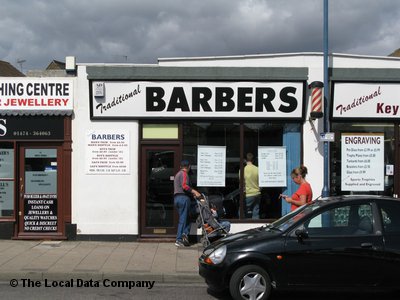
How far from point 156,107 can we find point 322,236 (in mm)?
5850

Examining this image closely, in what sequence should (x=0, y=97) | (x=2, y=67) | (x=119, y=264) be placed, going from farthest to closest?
1. (x=2, y=67)
2. (x=0, y=97)
3. (x=119, y=264)

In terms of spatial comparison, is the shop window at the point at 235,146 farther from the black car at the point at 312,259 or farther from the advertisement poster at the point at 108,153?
the black car at the point at 312,259

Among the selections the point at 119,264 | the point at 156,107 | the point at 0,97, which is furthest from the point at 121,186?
the point at 0,97

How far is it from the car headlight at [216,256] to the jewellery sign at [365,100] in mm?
5948

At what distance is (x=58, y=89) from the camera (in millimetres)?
11305

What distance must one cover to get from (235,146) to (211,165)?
0.72 metres

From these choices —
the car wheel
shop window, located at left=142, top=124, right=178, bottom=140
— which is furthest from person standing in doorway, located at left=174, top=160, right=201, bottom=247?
the car wheel

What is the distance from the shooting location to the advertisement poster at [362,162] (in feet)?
38.1

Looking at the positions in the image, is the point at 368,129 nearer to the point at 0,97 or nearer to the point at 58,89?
the point at 58,89

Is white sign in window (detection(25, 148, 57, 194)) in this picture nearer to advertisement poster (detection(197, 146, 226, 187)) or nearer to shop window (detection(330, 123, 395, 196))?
advertisement poster (detection(197, 146, 226, 187))

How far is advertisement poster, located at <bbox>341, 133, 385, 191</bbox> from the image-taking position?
1161cm

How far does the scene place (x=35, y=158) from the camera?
38.0ft

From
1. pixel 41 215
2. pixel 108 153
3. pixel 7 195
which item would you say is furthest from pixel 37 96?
pixel 41 215

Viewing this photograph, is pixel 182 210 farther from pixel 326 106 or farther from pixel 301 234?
pixel 301 234
